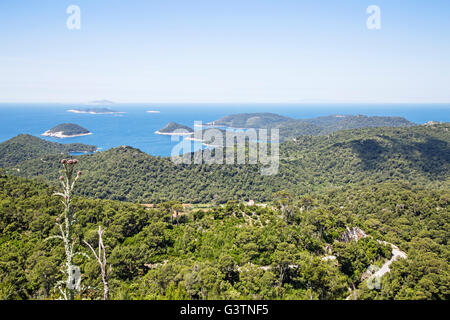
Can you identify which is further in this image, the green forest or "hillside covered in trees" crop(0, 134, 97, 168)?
"hillside covered in trees" crop(0, 134, 97, 168)

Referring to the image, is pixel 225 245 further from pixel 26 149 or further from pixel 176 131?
pixel 176 131

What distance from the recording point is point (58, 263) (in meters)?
17.3

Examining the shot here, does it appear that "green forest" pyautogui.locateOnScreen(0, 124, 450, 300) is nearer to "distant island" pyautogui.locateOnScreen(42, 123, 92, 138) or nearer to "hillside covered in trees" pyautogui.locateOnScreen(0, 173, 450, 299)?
"hillside covered in trees" pyautogui.locateOnScreen(0, 173, 450, 299)

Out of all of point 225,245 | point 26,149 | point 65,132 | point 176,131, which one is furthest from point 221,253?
point 65,132

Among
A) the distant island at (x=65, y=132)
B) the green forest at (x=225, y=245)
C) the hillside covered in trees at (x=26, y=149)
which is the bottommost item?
the green forest at (x=225, y=245)

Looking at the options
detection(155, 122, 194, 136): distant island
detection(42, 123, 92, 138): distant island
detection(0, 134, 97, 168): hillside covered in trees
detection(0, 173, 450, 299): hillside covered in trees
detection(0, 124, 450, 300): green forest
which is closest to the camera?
detection(0, 124, 450, 300): green forest

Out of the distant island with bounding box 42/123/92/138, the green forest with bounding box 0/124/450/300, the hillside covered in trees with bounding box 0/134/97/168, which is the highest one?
the distant island with bounding box 42/123/92/138

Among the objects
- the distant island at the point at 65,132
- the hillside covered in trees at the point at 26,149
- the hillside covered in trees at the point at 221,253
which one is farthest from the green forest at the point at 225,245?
the distant island at the point at 65,132

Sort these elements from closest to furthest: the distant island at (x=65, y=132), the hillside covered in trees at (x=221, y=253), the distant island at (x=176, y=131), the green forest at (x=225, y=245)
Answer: the green forest at (x=225, y=245) → the hillside covered in trees at (x=221, y=253) → the distant island at (x=65, y=132) → the distant island at (x=176, y=131)

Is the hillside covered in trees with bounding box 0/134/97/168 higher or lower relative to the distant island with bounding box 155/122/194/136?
lower

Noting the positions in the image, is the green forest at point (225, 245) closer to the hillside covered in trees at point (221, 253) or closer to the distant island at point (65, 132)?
the hillside covered in trees at point (221, 253)

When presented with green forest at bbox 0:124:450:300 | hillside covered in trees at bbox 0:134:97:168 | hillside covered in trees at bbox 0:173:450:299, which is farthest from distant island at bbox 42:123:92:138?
hillside covered in trees at bbox 0:173:450:299

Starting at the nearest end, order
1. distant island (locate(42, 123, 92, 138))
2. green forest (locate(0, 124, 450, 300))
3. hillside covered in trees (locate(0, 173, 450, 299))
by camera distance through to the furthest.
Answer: green forest (locate(0, 124, 450, 300)), hillside covered in trees (locate(0, 173, 450, 299)), distant island (locate(42, 123, 92, 138))
